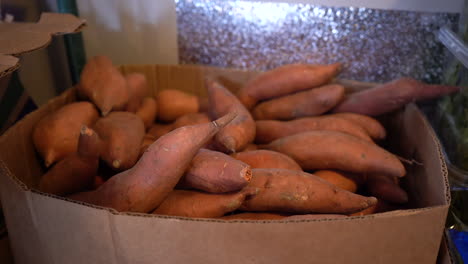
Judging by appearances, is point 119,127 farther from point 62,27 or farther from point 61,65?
point 61,65

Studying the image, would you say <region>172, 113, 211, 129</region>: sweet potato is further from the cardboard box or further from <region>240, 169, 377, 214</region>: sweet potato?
the cardboard box

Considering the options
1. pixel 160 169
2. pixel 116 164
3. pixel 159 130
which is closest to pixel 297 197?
pixel 160 169

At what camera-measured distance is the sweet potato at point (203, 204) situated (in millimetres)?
630

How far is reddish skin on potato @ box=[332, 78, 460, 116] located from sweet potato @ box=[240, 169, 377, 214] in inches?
13.8

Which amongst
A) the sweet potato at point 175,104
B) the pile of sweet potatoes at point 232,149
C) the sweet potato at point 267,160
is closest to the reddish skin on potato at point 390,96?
the pile of sweet potatoes at point 232,149

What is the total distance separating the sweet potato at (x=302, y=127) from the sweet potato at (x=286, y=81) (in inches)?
3.5

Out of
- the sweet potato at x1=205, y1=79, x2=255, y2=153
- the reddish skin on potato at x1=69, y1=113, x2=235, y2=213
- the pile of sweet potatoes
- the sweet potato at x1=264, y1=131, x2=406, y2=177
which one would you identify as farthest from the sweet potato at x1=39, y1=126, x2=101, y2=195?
the sweet potato at x1=264, y1=131, x2=406, y2=177

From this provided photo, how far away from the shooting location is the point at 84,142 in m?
0.70

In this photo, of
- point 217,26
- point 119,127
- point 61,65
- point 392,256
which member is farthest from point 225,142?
point 61,65

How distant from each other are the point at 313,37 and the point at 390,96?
318mm

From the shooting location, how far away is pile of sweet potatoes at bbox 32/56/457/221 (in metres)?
0.63

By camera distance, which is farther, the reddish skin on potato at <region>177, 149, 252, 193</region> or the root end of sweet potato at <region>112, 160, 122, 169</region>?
the root end of sweet potato at <region>112, 160, 122, 169</region>

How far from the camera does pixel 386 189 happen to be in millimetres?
802

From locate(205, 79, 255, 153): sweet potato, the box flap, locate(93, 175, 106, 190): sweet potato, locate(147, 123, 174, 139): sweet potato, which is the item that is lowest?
locate(147, 123, 174, 139): sweet potato
